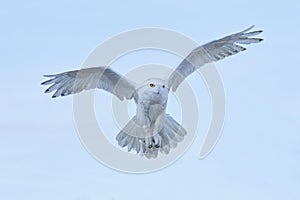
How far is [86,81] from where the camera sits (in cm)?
1490

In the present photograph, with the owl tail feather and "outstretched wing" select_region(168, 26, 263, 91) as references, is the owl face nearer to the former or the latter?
the owl tail feather

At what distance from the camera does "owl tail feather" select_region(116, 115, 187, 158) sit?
43.3 ft

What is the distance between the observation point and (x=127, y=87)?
567 inches

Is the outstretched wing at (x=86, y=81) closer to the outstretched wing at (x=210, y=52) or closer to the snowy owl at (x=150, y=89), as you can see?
the snowy owl at (x=150, y=89)

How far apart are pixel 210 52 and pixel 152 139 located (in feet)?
8.65

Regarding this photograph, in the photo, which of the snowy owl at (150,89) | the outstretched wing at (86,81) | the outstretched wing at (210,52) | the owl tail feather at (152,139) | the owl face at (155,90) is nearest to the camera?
the owl face at (155,90)

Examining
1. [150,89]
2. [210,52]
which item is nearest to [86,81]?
[150,89]

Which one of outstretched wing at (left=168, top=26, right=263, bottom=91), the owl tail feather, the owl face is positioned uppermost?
outstretched wing at (left=168, top=26, right=263, bottom=91)

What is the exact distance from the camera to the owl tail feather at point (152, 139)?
43.3 ft

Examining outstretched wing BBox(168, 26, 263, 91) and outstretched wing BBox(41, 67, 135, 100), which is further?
outstretched wing BBox(41, 67, 135, 100)

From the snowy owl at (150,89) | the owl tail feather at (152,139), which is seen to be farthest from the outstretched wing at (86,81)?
the owl tail feather at (152,139)

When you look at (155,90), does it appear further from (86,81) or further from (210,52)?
(86,81)

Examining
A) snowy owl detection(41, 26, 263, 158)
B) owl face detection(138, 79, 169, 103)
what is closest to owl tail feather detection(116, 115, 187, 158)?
snowy owl detection(41, 26, 263, 158)

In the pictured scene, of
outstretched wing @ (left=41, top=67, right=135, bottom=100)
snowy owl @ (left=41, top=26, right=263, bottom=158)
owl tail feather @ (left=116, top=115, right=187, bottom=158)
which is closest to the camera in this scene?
snowy owl @ (left=41, top=26, right=263, bottom=158)
